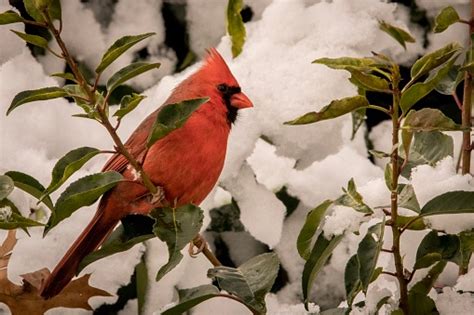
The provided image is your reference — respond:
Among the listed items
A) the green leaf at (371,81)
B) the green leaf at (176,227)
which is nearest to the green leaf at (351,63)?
the green leaf at (371,81)

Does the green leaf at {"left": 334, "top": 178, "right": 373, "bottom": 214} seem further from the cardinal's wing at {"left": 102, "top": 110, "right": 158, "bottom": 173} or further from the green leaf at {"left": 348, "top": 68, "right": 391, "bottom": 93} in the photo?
the cardinal's wing at {"left": 102, "top": 110, "right": 158, "bottom": 173}

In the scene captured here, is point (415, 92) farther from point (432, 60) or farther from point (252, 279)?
point (252, 279)

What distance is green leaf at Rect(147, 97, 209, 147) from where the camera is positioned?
3.77 feet

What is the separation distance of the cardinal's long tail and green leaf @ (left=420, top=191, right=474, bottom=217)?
611 millimetres

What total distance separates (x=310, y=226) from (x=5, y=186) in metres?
0.41

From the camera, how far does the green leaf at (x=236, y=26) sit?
171cm

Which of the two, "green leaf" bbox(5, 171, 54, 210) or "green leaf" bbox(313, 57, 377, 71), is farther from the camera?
"green leaf" bbox(5, 171, 54, 210)

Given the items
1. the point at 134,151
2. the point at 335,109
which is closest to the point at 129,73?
the point at 335,109

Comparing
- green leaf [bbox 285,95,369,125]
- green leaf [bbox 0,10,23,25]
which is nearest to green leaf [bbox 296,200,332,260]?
green leaf [bbox 285,95,369,125]

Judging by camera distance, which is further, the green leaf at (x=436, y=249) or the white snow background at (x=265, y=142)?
the white snow background at (x=265, y=142)

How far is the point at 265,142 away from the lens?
5.96 feet

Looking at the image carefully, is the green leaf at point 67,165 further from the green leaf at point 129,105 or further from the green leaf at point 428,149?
the green leaf at point 428,149

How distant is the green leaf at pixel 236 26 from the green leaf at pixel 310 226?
623 millimetres

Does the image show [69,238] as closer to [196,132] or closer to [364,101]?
[196,132]
